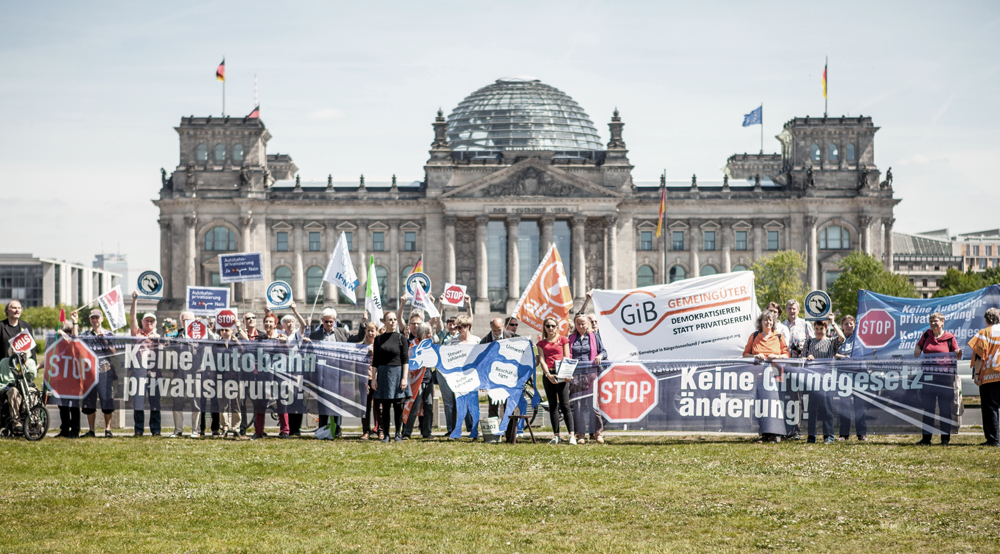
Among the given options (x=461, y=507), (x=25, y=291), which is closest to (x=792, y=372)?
(x=461, y=507)

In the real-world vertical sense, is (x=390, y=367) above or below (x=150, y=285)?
below

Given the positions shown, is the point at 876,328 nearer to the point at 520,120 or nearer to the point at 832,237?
the point at 832,237

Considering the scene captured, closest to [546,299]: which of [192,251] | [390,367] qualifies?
[390,367]

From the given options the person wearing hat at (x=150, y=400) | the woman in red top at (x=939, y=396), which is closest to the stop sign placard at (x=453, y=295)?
the person wearing hat at (x=150, y=400)

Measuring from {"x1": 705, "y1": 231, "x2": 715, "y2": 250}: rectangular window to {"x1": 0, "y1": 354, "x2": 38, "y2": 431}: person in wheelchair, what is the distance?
76.6 m

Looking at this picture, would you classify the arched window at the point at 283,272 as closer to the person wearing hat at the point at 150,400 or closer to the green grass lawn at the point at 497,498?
the person wearing hat at the point at 150,400

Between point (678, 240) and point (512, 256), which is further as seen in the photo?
point (678, 240)

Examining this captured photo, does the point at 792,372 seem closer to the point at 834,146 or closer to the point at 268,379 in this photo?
the point at 268,379

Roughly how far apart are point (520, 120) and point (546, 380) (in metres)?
85.0

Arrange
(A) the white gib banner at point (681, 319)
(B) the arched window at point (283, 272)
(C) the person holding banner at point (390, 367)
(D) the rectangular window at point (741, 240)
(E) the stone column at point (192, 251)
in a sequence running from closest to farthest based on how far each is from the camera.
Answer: (C) the person holding banner at point (390, 367), (A) the white gib banner at point (681, 319), (E) the stone column at point (192, 251), (B) the arched window at point (283, 272), (D) the rectangular window at point (741, 240)

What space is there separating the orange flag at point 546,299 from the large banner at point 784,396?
12.8 feet

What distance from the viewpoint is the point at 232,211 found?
293ft

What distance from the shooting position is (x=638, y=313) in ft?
68.7

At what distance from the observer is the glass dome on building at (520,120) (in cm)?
10175
